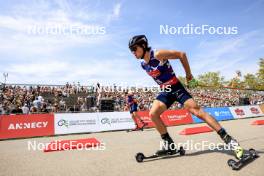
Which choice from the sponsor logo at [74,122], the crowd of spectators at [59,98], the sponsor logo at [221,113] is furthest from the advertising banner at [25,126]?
the sponsor logo at [221,113]

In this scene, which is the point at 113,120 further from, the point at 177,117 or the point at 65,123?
the point at 177,117

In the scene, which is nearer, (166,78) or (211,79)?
(166,78)

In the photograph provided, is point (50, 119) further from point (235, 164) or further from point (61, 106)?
point (235, 164)

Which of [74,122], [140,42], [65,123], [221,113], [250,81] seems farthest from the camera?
[250,81]

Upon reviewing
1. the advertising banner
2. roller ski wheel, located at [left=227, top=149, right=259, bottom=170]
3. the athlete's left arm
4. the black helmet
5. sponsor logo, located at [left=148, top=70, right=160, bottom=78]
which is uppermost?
the black helmet

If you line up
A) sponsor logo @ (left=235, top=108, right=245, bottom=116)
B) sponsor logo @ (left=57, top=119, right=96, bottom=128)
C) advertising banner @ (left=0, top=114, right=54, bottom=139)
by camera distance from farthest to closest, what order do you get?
1. sponsor logo @ (left=235, top=108, right=245, bottom=116)
2. sponsor logo @ (left=57, top=119, right=96, bottom=128)
3. advertising banner @ (left=0, top=114, right=54, bottom=139)

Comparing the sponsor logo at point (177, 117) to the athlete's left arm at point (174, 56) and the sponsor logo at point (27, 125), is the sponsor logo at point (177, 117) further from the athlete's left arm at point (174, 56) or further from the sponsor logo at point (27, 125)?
the athlete's left arm at point (174, 56)

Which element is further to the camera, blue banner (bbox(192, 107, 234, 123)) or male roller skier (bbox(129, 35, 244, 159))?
blue banner (bbox(192, 107, 234, 123))

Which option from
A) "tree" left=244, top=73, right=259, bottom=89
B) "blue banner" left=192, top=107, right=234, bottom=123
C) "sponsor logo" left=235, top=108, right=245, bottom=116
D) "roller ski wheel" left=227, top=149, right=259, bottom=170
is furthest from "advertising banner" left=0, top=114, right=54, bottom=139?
"tree" left=244, top=73, right=259, bottom=89

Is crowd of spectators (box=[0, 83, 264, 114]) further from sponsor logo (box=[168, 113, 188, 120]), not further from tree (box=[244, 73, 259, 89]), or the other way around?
tree (box=[244, 73, 259, 89])

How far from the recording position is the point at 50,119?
1438cm

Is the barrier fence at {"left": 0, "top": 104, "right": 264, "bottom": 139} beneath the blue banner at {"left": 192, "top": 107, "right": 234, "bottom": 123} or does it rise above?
beneath

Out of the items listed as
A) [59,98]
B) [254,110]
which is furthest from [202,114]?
[254,110]

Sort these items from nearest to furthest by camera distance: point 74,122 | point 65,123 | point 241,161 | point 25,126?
point 241,161, point 25,126, point 65,123, point 74,122
